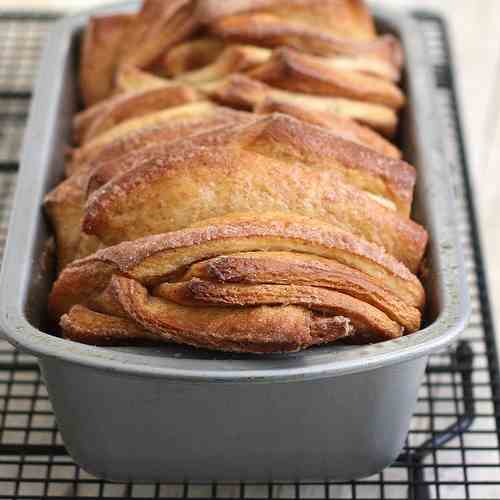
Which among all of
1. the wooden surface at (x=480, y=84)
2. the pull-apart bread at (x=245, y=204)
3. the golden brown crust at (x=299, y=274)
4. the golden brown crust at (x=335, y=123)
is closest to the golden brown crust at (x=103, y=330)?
the pull-apart bread at (x=245, y=204)

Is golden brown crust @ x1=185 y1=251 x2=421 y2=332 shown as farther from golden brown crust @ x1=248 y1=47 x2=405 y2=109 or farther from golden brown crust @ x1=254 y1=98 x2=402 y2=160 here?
golden brown crust @ x1=248 y1=47 x2=405 y2=109

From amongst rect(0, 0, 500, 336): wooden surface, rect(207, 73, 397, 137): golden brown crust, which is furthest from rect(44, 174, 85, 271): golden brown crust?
rect(0, 0, 500, 336): wooden surface

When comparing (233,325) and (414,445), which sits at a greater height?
(233,325)

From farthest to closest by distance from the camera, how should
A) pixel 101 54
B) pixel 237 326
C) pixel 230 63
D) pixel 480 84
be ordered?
pixel 480 84 < pixel 101 54 < pixel 230 63 < pixel 237 326

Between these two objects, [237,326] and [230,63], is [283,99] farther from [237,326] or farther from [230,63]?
[237,326]

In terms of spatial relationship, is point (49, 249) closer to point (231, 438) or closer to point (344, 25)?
point (231, 438)

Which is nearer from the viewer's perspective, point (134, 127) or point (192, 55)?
point (134, 127)

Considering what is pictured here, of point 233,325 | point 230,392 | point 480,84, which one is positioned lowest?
point 480,84

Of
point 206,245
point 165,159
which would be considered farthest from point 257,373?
point 165,159

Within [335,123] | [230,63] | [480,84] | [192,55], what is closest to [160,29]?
[192,55]
